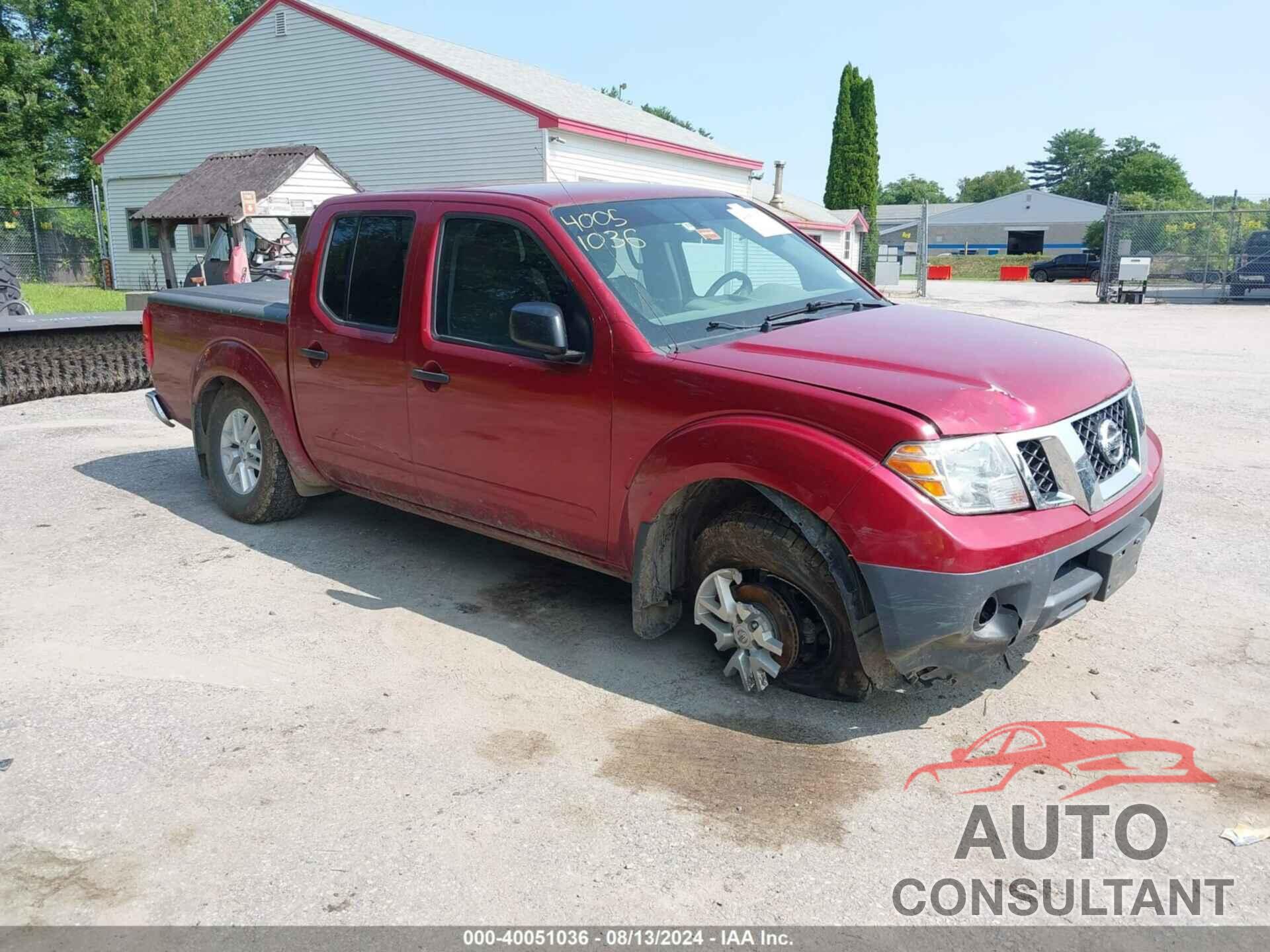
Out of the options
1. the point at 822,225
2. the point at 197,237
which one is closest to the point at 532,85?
the point at 197,237

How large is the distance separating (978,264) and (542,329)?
67.2 metres

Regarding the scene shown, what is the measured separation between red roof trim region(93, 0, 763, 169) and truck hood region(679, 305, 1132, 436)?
58.6ft

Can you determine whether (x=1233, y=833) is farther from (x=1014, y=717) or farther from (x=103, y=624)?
(x=103, y=624)

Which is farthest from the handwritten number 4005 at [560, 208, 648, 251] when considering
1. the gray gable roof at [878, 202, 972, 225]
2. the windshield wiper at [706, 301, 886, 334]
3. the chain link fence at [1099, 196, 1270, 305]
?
the gray gable roof at [878, 202, 972, 225]

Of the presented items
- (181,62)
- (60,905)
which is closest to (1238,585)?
(60,905)

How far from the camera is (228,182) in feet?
74.5

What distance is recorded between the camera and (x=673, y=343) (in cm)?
394

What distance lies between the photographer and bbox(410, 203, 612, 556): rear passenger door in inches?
160

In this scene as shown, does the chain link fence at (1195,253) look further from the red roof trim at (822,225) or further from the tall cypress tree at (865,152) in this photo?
the tall cypress tree at (865,152)

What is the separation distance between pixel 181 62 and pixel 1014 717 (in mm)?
43661

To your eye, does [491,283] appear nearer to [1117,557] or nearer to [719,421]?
[719,421]

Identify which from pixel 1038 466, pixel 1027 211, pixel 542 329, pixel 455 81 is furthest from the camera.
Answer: pixel 1027 211

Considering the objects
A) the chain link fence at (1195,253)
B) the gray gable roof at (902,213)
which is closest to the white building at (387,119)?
the chain link fence at (1195,253)

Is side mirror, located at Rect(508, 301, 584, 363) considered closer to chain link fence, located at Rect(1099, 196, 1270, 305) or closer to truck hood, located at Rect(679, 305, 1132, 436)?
truck hood, located at Rect(679, 305, 1132, 436)
